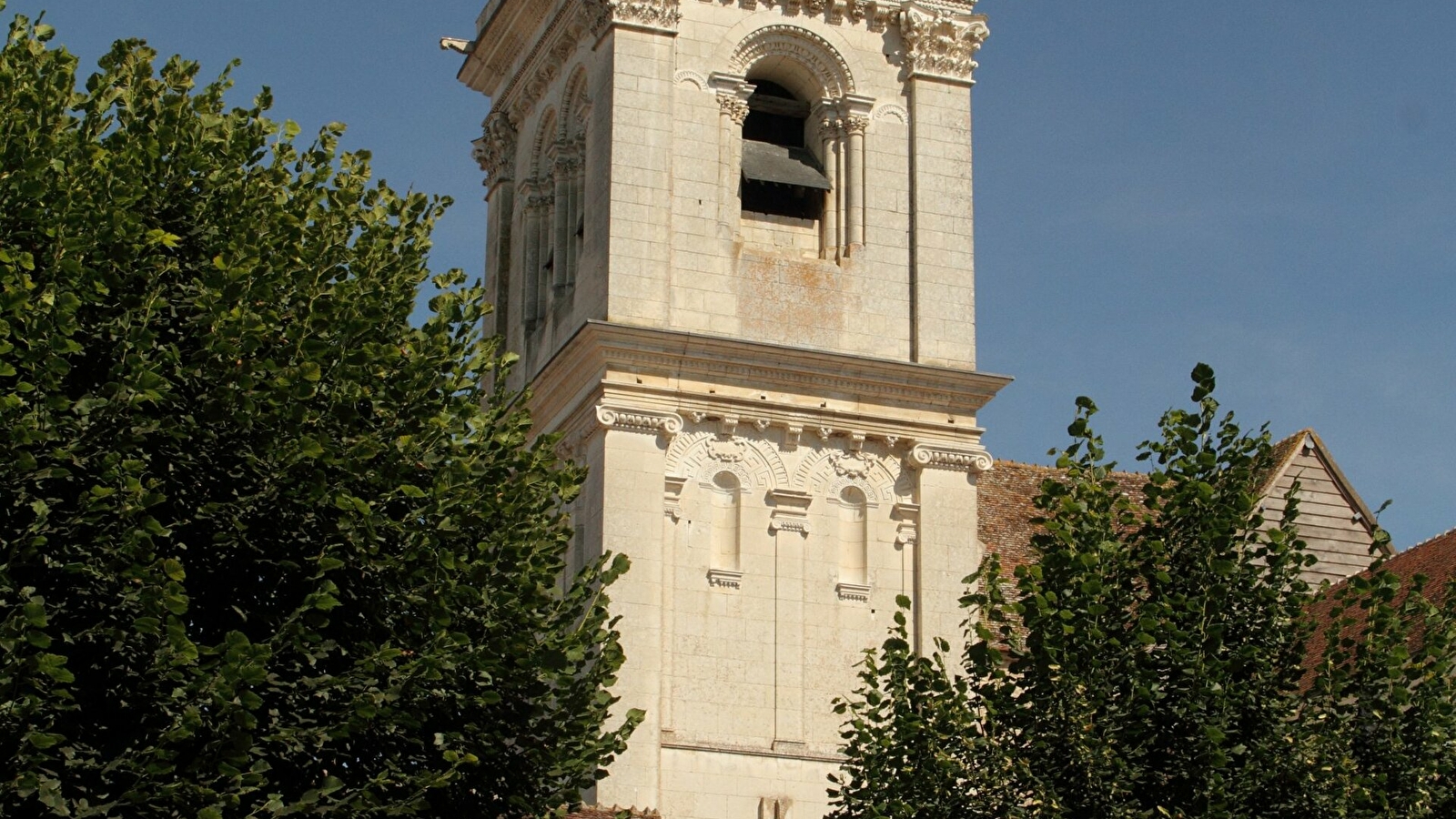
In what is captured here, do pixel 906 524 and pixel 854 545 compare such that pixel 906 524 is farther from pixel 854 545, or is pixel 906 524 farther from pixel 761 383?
pixel 761 383

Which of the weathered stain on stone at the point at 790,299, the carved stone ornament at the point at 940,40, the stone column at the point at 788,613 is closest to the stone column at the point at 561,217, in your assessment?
the weathered stain on stone at the point at 790,299

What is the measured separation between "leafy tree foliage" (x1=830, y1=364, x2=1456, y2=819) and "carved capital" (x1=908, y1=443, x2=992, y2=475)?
8528 millimetres

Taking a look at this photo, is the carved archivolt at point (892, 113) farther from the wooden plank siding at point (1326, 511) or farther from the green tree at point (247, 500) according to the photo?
the green tree at point (247, 500)

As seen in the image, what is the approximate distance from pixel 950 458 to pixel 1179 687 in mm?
10869

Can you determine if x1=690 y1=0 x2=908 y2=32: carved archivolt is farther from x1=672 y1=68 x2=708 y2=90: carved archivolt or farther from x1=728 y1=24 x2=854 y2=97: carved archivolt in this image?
x1=672 y1=68 x2=708 y2=90: carved archivolt

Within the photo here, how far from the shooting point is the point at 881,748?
25906mm

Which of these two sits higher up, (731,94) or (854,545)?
(731,94)

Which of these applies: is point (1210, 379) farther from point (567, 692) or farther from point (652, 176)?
point (652, 176)

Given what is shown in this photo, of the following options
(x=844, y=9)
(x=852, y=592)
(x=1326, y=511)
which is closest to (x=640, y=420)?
(x=852, y=592)

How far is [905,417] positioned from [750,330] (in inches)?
94.7

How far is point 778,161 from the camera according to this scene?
1421 inches

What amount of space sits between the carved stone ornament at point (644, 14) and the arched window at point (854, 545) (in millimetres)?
6941

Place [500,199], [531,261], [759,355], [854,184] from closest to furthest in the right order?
[759,355] < [854,184] < [531,261] < [500,199]

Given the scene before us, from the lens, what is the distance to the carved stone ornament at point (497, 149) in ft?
132
